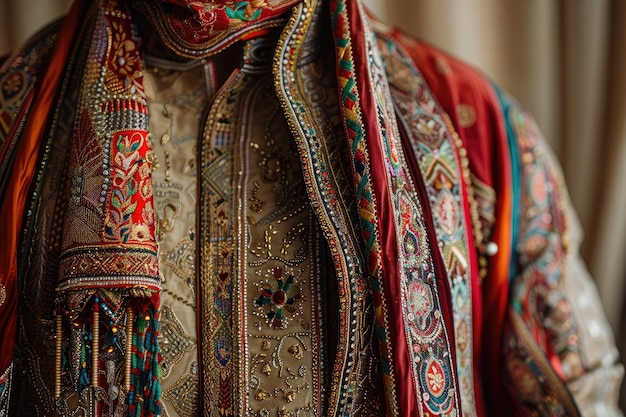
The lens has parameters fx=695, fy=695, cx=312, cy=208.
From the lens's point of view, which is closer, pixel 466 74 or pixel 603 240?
pixel 466 74

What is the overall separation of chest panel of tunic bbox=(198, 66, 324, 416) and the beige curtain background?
0.56 meters

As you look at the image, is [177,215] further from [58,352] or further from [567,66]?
[567,66]

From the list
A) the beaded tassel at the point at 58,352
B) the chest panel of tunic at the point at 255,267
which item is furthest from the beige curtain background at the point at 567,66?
the beaded tassel at the point at 58,352

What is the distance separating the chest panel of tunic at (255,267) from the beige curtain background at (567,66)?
565 mm

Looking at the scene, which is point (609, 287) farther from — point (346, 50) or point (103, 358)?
point (103, 358)

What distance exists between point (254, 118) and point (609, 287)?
0.73m

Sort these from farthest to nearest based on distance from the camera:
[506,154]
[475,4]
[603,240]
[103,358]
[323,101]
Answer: [475,4] → [603,240] → [506,154] → [323,101] → [103,358]

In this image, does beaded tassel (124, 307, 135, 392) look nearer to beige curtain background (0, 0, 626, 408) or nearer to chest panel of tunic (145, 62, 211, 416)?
chest panel of tunic (145, 62, 211, 416)

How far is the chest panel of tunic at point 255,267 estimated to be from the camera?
2.88 ft

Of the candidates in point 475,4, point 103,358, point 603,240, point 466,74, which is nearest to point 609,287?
point 603,240

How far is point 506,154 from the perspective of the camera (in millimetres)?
1083

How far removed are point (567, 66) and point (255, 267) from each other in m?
0.78

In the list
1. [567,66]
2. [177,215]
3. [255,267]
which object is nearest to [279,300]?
[255,267]

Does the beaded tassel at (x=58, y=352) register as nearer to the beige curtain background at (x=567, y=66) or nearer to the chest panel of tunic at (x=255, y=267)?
the chest panel of tunic at (x=255, y=267)
